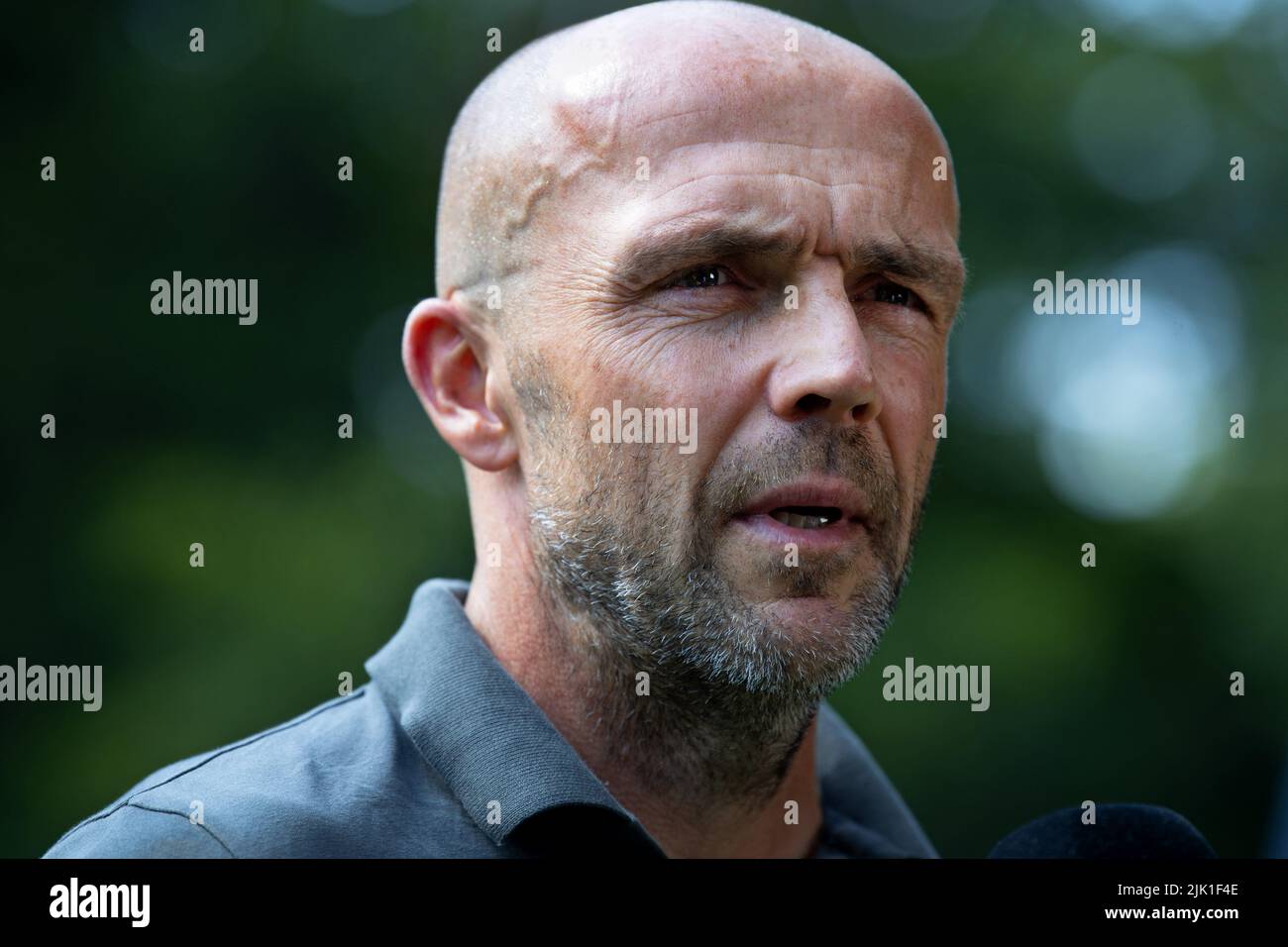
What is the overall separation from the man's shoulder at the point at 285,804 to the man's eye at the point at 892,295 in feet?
3.78

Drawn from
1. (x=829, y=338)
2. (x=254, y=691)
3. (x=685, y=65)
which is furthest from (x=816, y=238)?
(x=254, y=691)

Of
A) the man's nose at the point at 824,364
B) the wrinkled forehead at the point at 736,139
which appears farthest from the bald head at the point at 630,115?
the man's nose at the point at 824,364

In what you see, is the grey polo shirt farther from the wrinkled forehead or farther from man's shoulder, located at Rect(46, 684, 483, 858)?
the wrinkled forehead

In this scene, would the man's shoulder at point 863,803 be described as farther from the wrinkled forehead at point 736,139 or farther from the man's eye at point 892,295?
the wrinkled forehead at point 736,139

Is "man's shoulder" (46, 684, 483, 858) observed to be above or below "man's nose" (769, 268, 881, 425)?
below

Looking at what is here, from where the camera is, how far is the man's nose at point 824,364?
95.0 inches

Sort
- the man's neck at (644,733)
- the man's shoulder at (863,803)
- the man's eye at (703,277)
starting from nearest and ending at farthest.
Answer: the man's eye at (703,277) → the man's neck at (644,733) → the man's shoulder at (863,803)

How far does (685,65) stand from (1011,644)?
5.40 m

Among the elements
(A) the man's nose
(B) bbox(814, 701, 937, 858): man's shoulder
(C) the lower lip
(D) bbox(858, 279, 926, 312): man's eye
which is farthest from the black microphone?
(D) bbox(858, 279, 926, 312): man's eye

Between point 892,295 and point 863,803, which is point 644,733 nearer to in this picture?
point 863,803

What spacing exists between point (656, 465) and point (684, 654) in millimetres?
336

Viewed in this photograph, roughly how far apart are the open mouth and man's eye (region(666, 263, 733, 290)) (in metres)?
0.41

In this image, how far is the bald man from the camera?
94.8 inches

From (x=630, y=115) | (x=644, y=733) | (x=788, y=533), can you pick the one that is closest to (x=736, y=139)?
(x=630, y=115)
